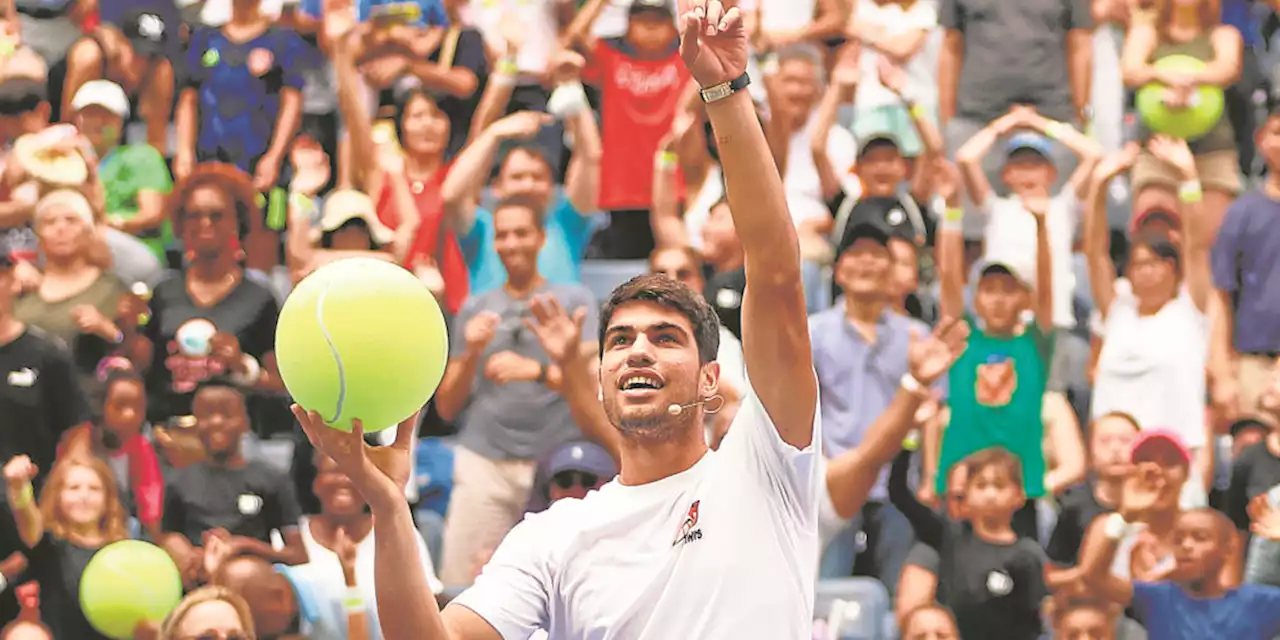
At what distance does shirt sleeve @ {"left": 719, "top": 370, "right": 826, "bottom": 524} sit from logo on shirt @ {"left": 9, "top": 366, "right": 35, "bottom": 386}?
4.57 meters

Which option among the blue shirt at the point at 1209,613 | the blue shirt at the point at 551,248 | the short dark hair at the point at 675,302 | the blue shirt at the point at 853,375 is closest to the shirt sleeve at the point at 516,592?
the short dark hair at the point at 675,302

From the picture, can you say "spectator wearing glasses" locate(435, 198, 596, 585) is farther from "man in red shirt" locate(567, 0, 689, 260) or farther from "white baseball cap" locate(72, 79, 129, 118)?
"white baseball cap" locate(72, 79, 129, 118)

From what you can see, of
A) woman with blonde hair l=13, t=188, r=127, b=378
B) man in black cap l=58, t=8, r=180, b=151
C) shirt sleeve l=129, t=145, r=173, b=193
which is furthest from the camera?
man in black cap l=58, t=8, r=180, b=151

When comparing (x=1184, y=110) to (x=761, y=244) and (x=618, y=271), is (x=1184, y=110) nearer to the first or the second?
(x=618, y=271)

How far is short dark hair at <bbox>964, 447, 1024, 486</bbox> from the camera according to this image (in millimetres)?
7262

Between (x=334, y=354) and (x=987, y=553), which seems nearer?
(x=334, y=354)

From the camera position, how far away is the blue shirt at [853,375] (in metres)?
7.61

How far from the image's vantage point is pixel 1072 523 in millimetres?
7457

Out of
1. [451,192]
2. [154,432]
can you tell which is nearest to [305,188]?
[451,192]

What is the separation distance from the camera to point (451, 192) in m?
8.48

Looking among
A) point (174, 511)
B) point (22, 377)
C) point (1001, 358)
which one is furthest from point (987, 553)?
point (22, 377)

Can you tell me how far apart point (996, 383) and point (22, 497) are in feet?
12.1

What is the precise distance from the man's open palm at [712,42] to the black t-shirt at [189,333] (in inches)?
179

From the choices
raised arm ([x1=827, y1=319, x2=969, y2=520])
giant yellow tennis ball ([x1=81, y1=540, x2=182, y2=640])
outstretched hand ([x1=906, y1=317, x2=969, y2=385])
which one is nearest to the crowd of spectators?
giant yellow tennis ball ([x1=81, y1=540, x2=182, y2=640])
